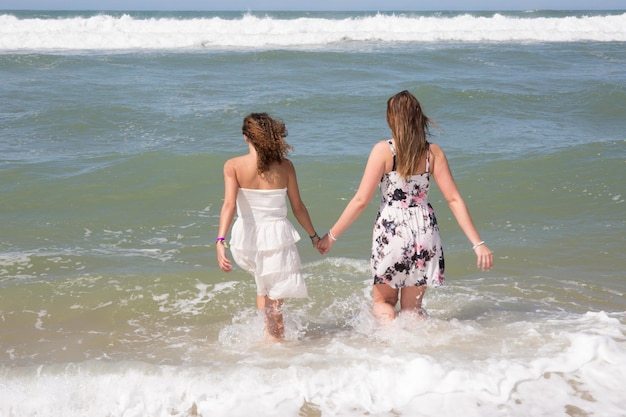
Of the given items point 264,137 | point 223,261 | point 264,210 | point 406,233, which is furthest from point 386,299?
point 264,137

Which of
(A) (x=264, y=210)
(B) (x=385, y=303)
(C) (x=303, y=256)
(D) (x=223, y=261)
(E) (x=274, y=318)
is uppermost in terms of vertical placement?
(A) (x=264, y=210)

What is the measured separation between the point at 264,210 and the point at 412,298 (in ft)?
4.01

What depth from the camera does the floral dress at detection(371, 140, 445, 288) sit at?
181 inches

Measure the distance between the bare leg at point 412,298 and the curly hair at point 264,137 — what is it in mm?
1317

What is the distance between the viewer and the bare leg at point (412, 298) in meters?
4.88

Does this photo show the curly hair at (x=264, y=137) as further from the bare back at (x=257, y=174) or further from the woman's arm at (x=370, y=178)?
the woman's arm at (x=370, y=178)

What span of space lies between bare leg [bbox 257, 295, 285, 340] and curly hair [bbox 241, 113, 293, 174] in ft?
3.23

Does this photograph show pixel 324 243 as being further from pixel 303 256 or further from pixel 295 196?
pixel 303 256

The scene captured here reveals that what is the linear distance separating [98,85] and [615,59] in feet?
53.3

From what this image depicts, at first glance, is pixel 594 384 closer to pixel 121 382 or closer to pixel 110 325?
pixel 121 382

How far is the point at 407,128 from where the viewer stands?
14.5 feet

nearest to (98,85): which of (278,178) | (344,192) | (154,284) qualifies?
(344,192)

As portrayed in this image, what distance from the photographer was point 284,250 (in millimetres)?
4746

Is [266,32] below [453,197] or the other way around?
the other way around
